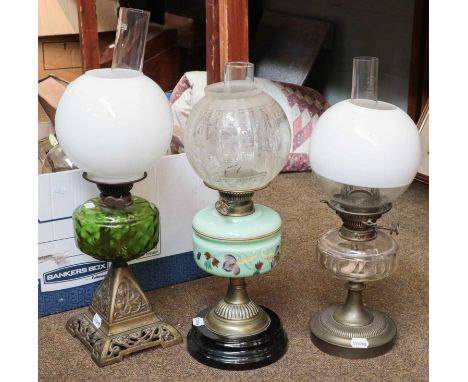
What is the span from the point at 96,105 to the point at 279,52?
72.4 inches

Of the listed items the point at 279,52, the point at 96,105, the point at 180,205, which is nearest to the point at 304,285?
the point at 180,205

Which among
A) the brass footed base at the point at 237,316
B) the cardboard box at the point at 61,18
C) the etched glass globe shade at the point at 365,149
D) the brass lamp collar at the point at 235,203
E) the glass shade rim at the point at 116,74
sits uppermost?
the cardboard box at the point at 61,18

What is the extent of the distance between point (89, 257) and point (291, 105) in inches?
46.1

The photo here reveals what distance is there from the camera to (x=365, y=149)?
1338mm

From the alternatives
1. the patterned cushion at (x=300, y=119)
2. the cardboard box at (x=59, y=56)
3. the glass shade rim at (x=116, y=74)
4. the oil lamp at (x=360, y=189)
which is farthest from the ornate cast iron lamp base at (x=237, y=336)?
the cardboard box at (x=59, y=56)

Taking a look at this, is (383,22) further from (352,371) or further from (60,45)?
(352,371)

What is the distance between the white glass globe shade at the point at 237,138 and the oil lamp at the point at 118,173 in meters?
0.07

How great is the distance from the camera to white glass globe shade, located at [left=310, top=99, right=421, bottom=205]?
1.34 metres

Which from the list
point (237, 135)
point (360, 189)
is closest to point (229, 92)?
point (237, 135)

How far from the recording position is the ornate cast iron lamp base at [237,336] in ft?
4.79

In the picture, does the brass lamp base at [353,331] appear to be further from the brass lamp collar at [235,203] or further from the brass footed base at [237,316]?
the brass lamp collar at [235,203]

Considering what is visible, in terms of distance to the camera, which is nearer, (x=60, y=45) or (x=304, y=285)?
(x=304, y=285)

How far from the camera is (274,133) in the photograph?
55.1 inches

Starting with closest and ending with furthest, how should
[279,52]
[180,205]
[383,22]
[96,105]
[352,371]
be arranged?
[96,105]
[352,371]
[180,205]
[383,22]
[279,52]
